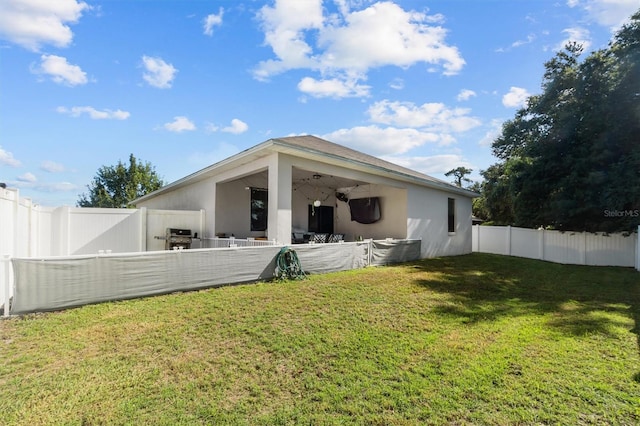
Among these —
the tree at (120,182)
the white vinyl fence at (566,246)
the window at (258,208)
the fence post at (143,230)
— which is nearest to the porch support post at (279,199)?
the window at (258,208)

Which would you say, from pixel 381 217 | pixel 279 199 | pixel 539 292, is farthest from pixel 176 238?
pixel 539 292

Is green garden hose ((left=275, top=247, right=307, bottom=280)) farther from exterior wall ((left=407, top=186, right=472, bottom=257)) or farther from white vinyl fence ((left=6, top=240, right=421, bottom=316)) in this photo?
exterior wall ((left=407, top=186, right=472, bottom=257))

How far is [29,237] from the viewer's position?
636 centimetres

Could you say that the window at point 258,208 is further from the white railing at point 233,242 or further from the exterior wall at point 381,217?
the exterior wall at point 381,217

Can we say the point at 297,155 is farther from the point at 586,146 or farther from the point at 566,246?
the point at 566,246

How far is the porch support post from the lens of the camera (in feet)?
25.7

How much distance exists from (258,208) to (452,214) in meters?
8.68

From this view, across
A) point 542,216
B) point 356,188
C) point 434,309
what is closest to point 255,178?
point 356,188

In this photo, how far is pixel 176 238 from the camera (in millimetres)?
9797

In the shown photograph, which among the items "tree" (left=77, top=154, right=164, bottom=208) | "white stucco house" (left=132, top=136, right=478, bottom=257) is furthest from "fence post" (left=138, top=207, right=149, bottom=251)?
"tree" (left=77, top=154, right=164, bottom=208)

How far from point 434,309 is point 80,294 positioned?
5.86 m

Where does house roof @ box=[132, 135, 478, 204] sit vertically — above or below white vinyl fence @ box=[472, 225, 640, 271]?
above

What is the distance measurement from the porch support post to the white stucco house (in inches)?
1.0

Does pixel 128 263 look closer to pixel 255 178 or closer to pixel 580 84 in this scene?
pixel 255 178
